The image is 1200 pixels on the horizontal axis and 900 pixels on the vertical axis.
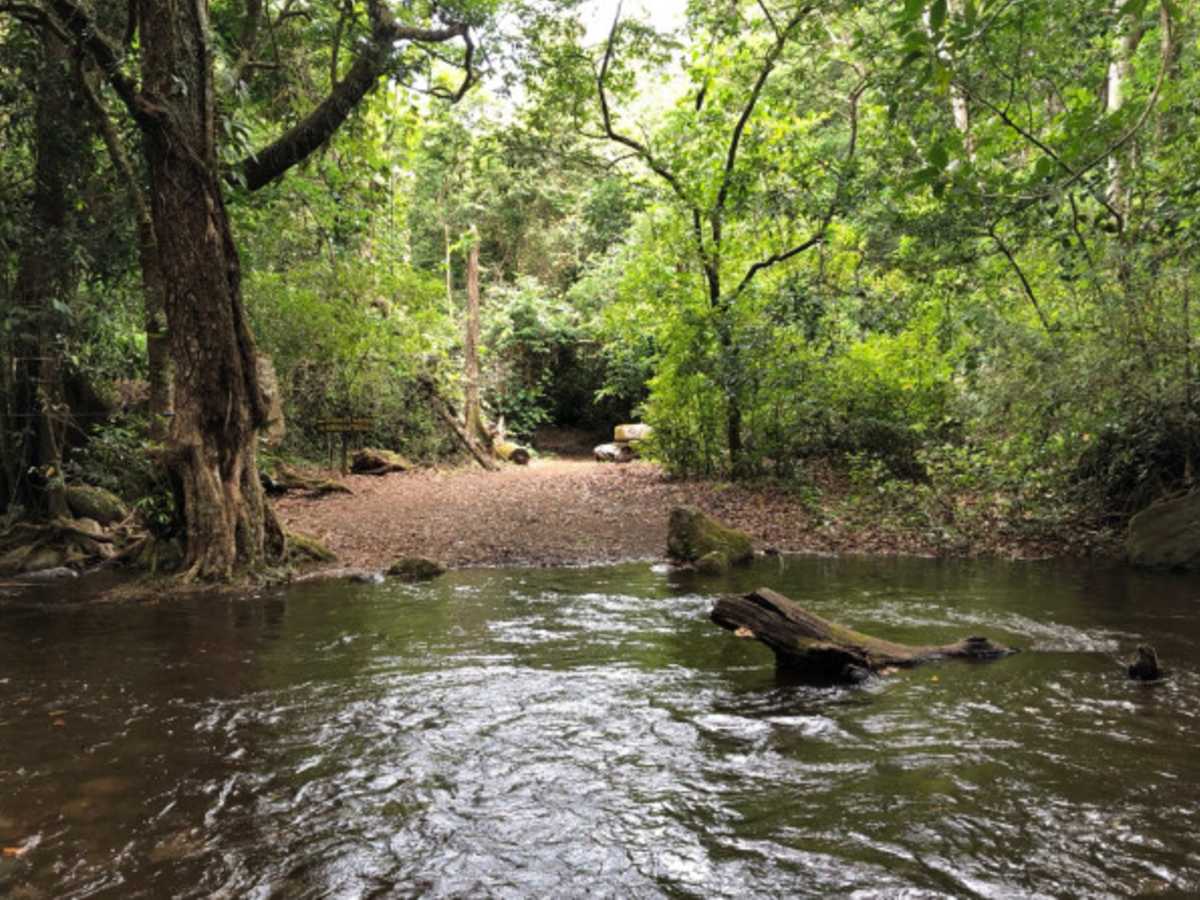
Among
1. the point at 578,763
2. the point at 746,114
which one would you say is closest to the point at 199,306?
the point at 578,763

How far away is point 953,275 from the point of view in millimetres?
13008

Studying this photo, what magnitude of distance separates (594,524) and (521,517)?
4.33 ft

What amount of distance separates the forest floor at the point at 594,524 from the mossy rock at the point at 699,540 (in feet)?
2.23

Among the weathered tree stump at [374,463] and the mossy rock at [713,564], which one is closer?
the mossy rock at [713,564]

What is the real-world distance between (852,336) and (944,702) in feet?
37.5

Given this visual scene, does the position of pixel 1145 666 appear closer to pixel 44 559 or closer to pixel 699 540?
pixel 699 540

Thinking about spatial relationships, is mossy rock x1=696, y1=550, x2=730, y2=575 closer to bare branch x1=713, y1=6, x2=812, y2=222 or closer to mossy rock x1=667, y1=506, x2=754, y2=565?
mossy rock x1=667, y1=506, x2=754, y2=565

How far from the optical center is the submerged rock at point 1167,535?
8.67m

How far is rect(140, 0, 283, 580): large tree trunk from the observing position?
7977mm

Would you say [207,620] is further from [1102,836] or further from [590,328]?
[590,328]

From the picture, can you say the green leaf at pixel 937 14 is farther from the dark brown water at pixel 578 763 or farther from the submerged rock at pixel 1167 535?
the submerged rock at pixel 1167 535

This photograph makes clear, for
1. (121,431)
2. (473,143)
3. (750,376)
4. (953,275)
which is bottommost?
(121,431)

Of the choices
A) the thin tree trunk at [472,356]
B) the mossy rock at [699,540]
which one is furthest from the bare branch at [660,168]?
the thin tree trunk at [472,356]

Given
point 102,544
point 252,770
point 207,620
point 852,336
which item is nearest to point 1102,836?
point 252,770
